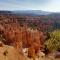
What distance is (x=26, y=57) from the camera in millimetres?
6961

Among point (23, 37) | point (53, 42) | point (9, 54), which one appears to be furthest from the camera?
point (53, 42)

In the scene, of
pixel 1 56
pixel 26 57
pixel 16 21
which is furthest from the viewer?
pixel 16 21

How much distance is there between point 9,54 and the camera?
6004 millimetres

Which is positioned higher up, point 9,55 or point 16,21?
point 16,21

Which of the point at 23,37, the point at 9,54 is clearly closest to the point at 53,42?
the point at 23,37

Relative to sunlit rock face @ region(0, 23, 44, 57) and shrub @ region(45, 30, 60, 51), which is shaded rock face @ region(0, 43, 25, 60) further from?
shrub @ region(45, 30, 60, 51)

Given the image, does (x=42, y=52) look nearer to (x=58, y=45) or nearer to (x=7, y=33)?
(x=58, y=45)

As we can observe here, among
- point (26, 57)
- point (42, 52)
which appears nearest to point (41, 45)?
point (42, 52)

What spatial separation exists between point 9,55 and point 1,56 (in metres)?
0.36

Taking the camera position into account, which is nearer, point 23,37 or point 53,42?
point 23,37

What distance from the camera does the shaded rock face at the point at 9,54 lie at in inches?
228

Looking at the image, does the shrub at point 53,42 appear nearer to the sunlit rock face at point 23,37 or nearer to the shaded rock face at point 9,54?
the sunlit rock face at point 23,37

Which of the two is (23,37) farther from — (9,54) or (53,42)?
(9,54)

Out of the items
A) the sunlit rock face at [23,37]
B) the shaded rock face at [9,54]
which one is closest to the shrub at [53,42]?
the sunlit rock face at [23,37]
